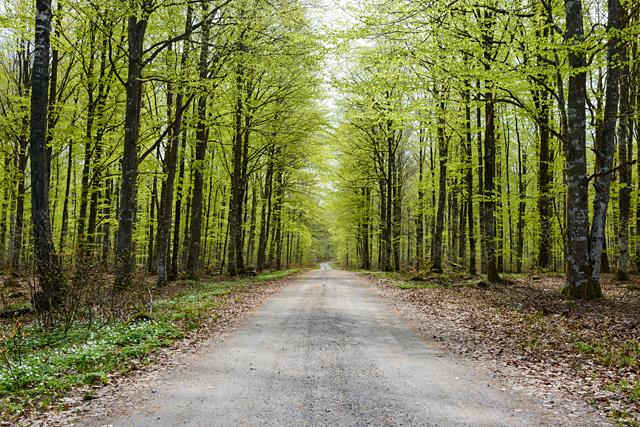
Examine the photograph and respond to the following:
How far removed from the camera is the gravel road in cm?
441

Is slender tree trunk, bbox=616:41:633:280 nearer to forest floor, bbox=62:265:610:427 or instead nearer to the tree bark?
the tree bark

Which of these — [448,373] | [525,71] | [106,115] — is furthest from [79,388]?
[106,115]

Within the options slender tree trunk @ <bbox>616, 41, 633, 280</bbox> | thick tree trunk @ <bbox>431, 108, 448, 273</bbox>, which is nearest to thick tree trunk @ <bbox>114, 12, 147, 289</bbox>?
thick tree trunk @ <bbox>431, 108, 448, 273</bbox>

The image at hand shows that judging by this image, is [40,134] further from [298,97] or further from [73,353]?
[298,97]

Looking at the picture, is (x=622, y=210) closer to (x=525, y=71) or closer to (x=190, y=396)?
(x=525, y=71)

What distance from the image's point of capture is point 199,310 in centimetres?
1080

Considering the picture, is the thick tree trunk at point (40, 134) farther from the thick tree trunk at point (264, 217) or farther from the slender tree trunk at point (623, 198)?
the thick tree trunk at point (264, 217)

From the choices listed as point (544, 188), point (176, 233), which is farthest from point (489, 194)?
point (176, 233)

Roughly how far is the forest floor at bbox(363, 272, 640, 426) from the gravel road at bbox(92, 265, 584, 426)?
745 millimetres

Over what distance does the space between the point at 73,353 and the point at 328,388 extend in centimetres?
433

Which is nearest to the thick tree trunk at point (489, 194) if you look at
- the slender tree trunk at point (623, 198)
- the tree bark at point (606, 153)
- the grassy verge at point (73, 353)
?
the slender tree trunk at point (623, 198)

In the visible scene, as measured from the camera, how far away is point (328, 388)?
17.4 ft

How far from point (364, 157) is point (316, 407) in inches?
1114

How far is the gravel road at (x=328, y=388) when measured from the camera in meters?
4.41
